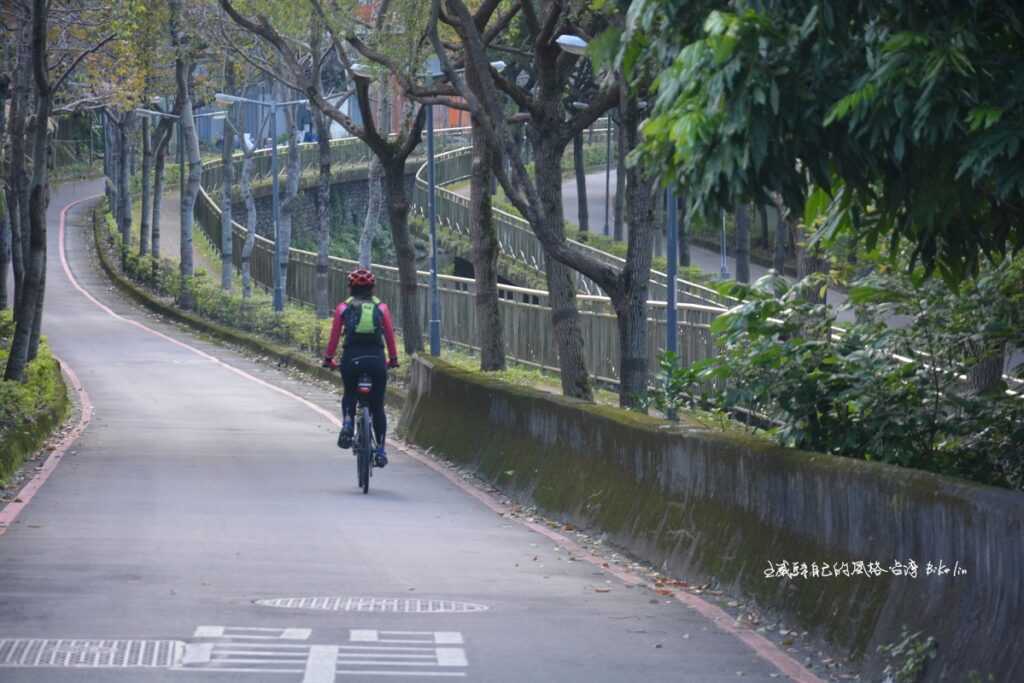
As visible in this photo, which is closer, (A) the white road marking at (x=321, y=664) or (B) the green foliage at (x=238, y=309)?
(A) the white road marking at (x=321, y=664)

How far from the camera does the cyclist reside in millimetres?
15773

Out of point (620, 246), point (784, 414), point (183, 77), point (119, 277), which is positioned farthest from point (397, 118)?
point (784, 414)

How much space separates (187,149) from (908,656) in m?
40.1

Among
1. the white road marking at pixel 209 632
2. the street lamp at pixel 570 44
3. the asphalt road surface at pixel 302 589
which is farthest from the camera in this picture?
the street lamp at pixel 570 44

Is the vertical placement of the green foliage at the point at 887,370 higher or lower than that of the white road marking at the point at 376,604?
higher

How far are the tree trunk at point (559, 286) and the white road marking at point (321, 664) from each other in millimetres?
10352

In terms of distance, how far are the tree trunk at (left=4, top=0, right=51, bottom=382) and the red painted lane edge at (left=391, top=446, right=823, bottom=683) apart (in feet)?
26.4

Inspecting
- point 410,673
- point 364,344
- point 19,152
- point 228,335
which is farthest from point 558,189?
point 228,335

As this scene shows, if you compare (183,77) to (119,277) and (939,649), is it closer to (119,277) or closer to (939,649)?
(119,277)

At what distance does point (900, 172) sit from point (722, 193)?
98cm

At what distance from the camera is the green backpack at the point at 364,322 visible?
15.8 meters

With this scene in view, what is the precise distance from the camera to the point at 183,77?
142 feet

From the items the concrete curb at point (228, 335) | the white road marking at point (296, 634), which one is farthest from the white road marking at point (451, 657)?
the concrete curb at point (228, 335)

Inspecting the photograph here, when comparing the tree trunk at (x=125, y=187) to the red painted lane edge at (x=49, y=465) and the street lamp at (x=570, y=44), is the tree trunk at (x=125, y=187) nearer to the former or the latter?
the red painted lane edge at (x=49, y=465)
